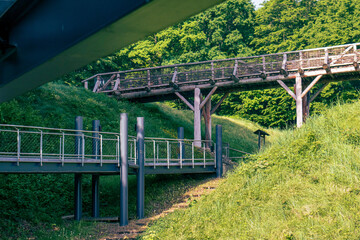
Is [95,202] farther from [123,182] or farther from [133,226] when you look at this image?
[133,226]

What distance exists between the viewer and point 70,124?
20.0 m

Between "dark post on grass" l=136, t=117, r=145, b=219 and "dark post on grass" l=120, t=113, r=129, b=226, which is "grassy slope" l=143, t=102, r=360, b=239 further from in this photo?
"dark post on grass" l=136, t=117, r=145, b=219

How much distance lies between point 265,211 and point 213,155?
11.5m

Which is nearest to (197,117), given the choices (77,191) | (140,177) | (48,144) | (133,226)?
Answer: (48,144)

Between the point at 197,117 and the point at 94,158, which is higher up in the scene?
the point at 197,117

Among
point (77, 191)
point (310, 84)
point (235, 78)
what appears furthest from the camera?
point (235, 78)

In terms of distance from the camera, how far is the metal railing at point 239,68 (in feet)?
70.8

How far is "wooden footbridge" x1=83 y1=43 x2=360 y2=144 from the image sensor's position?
71.1 ft

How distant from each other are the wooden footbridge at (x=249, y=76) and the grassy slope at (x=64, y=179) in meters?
2.00

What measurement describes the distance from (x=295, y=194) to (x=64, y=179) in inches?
405

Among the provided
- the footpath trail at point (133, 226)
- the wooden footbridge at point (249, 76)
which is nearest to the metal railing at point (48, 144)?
the footpath trail at point (133, 226)

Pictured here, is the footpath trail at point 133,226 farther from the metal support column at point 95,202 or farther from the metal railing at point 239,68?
the metal railing at point 239,68

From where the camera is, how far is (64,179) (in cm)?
1720

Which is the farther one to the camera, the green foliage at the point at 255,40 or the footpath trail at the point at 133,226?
the green foliage at the point at 255,40
